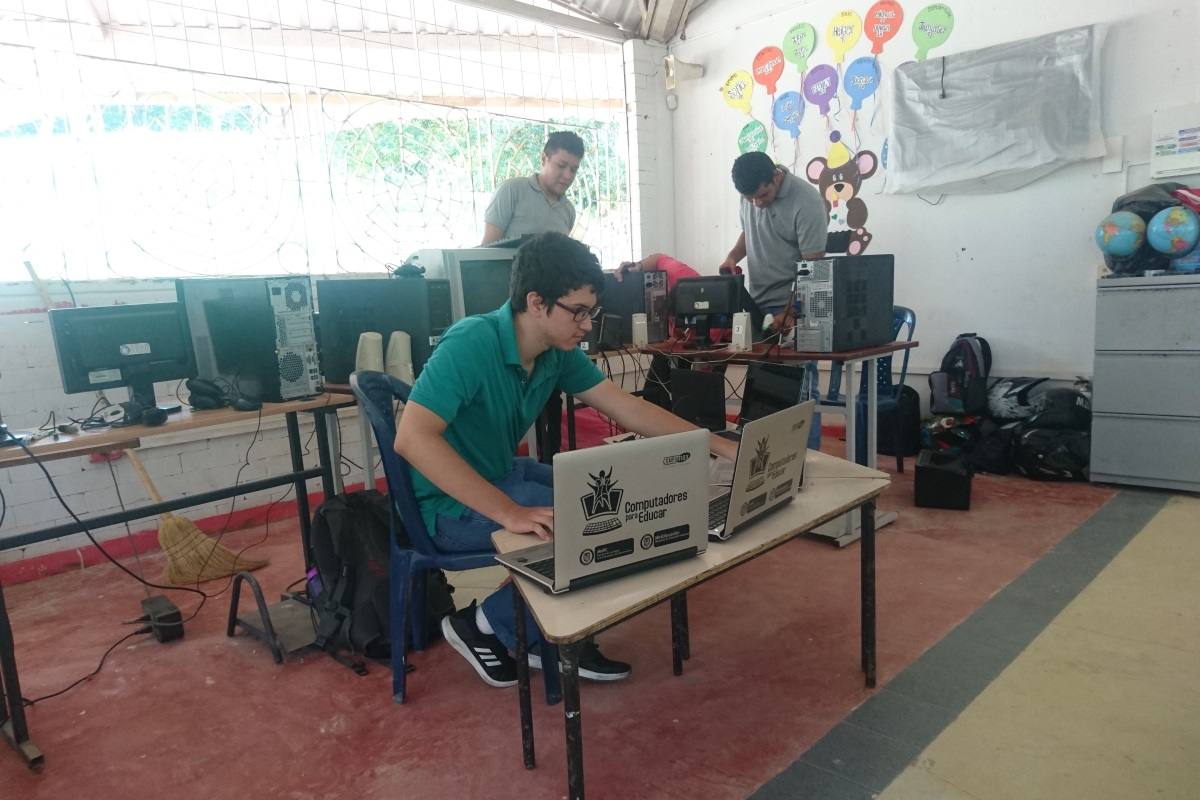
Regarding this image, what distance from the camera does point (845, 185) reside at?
15.8ft

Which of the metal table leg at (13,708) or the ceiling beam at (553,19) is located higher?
the ceiling beam at (553,19)

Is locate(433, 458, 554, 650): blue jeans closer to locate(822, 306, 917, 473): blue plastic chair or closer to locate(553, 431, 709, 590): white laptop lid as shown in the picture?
locate(553, 431, 709, 590): white laptop lid

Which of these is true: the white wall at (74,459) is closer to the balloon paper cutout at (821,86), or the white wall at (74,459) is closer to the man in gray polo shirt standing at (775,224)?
the man in gray polo shirt standing at (775,224)

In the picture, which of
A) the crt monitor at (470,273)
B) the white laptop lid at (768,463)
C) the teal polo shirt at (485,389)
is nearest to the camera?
the white laptop lid at (768,463)

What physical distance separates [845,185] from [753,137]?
834 mm

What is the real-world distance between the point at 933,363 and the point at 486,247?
292 cm

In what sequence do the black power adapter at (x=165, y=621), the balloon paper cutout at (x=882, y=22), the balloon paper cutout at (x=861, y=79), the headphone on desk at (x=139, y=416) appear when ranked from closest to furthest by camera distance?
the headphone on desk at (x=139, y=416), the black power adapter at (x=165, y=621), the balloon paper cutout at (x=882, y=22), the balloon paper cutout at (x=861, y=79)

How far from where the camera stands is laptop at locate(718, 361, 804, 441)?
211cm

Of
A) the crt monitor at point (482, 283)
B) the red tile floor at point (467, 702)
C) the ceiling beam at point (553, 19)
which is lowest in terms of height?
the red tile floor at point (467, 702)

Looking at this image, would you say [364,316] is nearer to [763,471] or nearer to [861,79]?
[763,471]

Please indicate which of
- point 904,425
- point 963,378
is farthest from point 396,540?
point 963,378

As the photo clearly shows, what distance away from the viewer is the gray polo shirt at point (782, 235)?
143 inches

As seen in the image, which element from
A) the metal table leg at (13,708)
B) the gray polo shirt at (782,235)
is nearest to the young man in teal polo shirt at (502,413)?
the metal table leg at (13,708)

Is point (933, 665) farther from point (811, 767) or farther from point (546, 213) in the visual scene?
point (546, 213)
